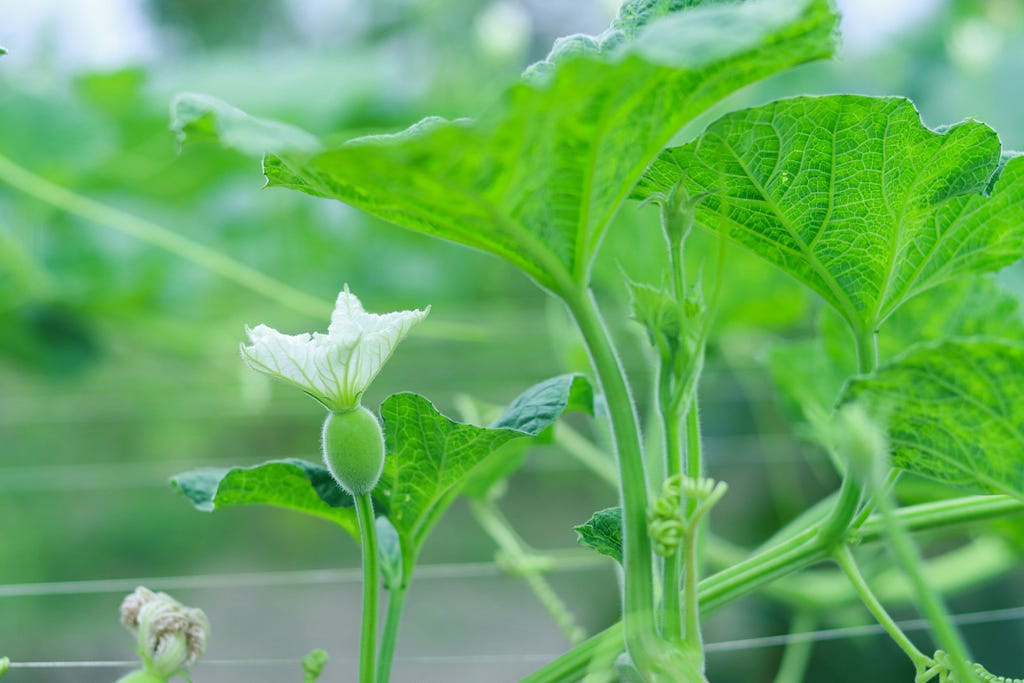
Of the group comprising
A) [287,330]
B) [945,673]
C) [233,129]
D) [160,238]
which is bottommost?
[945,673]

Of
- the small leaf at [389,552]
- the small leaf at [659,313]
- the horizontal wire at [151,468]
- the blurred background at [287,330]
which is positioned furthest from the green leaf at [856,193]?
the horizontal wire at [151,468]

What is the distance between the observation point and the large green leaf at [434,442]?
10.3 inches

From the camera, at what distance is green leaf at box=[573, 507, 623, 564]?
25 centimetres

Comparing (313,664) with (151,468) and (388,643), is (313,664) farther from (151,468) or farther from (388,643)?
(151,468)

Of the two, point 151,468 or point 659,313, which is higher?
point 151,468

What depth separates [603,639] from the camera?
0.86ft

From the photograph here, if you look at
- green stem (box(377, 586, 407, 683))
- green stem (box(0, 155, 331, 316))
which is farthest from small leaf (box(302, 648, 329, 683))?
green stem (box(0, 155, 331, 316))

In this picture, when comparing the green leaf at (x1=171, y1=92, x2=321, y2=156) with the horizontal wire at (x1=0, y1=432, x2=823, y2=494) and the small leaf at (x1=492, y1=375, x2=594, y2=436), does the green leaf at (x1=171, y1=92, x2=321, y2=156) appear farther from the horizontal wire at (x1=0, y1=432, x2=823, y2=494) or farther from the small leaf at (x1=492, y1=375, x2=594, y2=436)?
the horizontal wire at (x1=0, y1=432, x2=823, y2=494)

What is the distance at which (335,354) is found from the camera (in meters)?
0.23

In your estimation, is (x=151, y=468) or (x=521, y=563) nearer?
(x=521, y=563)

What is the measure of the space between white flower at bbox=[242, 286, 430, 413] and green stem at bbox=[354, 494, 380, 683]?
0.10 feet

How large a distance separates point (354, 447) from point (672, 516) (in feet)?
0.25

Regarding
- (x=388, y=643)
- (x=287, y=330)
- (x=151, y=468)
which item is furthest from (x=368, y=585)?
(x=151, y=468)

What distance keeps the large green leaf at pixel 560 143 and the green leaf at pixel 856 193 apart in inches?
1.4
